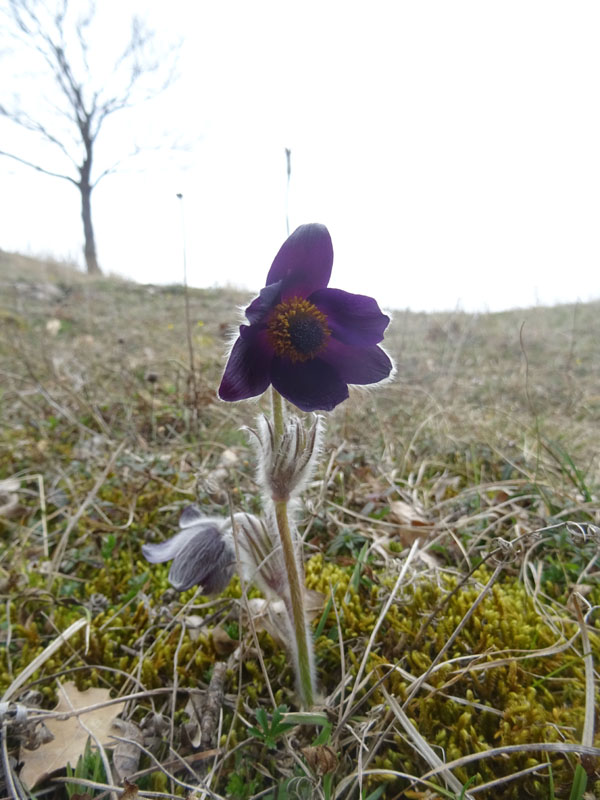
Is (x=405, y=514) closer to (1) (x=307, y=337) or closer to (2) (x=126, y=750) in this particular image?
(1) (x=307, y=337)

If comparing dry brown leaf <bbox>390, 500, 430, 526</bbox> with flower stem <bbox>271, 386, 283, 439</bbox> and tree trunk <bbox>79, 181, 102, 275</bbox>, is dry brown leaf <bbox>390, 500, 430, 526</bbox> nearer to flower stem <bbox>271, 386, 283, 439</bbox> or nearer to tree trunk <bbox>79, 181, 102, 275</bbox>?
flower stem <bbox>271, 386, 283, 439</bbox>

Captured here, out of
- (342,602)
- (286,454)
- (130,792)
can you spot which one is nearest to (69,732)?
(130,792)

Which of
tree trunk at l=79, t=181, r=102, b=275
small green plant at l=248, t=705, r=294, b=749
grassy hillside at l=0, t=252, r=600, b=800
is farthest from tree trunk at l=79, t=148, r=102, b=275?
small green plant at l=248, t=705, r=294, b=749

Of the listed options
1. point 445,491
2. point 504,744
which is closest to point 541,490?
point 445,491

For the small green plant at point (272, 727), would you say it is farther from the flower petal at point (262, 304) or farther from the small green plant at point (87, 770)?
the flower petal at point (262, 304)

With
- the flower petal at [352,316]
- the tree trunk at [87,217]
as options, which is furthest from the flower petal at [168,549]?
the tree trunk at [87,217]
